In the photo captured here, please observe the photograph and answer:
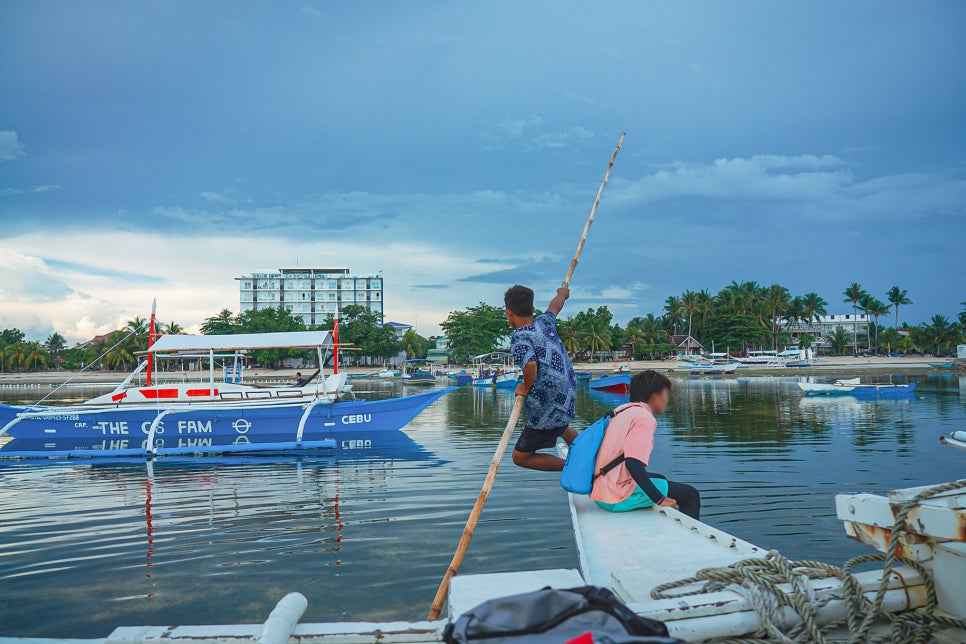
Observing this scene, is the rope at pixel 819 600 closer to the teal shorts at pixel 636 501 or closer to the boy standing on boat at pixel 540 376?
the teal shorts at pixel 636 501

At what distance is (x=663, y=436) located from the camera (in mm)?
17359

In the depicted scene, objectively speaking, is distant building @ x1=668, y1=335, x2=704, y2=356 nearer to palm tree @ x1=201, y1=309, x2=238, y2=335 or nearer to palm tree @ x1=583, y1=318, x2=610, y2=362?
palm tree @ x1=583, y1=318, x2=610, y2=362

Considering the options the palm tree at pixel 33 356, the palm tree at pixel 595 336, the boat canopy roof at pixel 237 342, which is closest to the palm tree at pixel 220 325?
the palm tree at pixel 33 356

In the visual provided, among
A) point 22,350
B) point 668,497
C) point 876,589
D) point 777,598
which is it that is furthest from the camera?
point 22,350

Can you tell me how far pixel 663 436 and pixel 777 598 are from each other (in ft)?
49.9

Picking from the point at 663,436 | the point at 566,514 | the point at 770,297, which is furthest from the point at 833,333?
the point at 566,514

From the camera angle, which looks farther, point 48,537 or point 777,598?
point 48,537

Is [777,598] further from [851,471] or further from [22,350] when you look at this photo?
[22,350]

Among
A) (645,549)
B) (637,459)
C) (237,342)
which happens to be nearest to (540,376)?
(637,459)

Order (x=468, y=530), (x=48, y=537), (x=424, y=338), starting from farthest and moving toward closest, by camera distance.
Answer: (x=424, y=338) → (x=48, y=537) → (x=468, y=530)

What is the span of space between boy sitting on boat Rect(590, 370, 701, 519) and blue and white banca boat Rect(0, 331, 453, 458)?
9.85 m

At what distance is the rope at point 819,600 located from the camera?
106 inches

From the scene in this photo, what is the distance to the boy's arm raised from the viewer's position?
226 inches

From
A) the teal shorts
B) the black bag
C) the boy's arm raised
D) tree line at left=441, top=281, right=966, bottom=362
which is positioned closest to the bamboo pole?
the boy's arm raised
